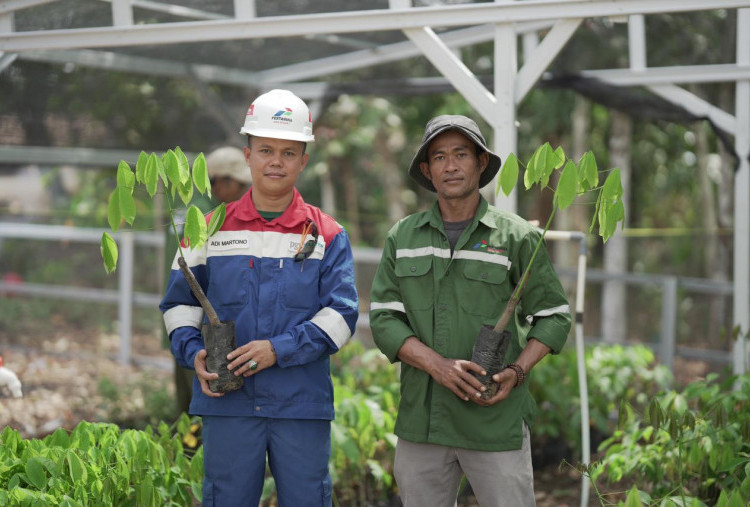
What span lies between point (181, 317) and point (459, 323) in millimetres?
946

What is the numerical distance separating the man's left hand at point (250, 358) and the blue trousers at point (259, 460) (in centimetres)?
21

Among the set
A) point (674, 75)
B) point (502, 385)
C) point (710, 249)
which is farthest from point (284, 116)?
point (710, 249)

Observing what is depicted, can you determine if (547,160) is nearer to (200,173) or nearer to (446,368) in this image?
(446,368)

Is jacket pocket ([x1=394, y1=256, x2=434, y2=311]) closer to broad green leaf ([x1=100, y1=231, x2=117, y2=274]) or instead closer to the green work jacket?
the green work jacket

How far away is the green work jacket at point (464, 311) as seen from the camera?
9.96ft

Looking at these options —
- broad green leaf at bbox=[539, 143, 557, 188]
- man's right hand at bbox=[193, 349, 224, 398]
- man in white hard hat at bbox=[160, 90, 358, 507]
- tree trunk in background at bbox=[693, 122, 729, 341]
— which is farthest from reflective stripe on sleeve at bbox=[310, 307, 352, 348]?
tree trunk in background at bbox=[693, 122, 729, 341]

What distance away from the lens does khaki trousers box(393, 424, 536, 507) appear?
9.89ft

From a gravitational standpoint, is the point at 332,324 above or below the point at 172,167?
below

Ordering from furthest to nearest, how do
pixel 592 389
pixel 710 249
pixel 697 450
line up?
1. pixel 710 249
2. pixel 592 389
3. pixel 697 450

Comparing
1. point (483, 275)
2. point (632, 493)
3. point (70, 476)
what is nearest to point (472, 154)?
point (483, 275)

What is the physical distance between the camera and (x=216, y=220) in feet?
9.92

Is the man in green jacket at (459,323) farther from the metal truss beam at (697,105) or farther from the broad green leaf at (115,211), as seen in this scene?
the metal truss beam at (697,105)

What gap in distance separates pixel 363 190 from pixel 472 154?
15261 millimetres

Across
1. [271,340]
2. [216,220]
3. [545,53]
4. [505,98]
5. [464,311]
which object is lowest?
[271,340]
